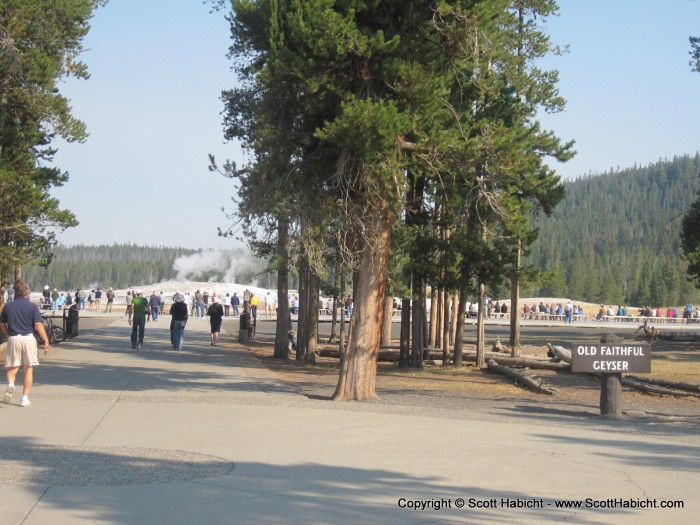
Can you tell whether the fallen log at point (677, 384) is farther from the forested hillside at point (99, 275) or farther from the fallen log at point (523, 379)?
the forested hillside at point (99, 275)

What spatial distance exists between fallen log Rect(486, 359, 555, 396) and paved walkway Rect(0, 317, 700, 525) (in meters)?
5.78

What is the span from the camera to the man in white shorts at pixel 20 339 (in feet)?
39.5

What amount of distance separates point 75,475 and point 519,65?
19.3 m

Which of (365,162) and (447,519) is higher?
(365,162)

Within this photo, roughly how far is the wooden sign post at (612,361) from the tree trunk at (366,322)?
3.40 metres

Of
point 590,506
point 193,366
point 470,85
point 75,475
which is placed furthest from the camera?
point 193,366

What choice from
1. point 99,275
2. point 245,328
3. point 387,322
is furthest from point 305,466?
point 99,275

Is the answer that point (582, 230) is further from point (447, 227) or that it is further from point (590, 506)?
point (590, 506)

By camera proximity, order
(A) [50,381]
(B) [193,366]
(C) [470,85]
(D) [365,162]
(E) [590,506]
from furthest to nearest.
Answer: (B) [193,366]
(C) [470,85]
(A) [50,381]
(D) [365,162]
(E) [590,506]

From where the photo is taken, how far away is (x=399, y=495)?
23.3 ft

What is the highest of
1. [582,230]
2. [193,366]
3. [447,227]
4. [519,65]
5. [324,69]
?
[582,230]

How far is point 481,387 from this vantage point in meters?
18.6

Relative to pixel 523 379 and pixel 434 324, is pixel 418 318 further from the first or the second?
pixel 434 324

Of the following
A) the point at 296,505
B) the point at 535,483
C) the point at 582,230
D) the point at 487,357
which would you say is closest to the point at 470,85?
the point at 487,357
